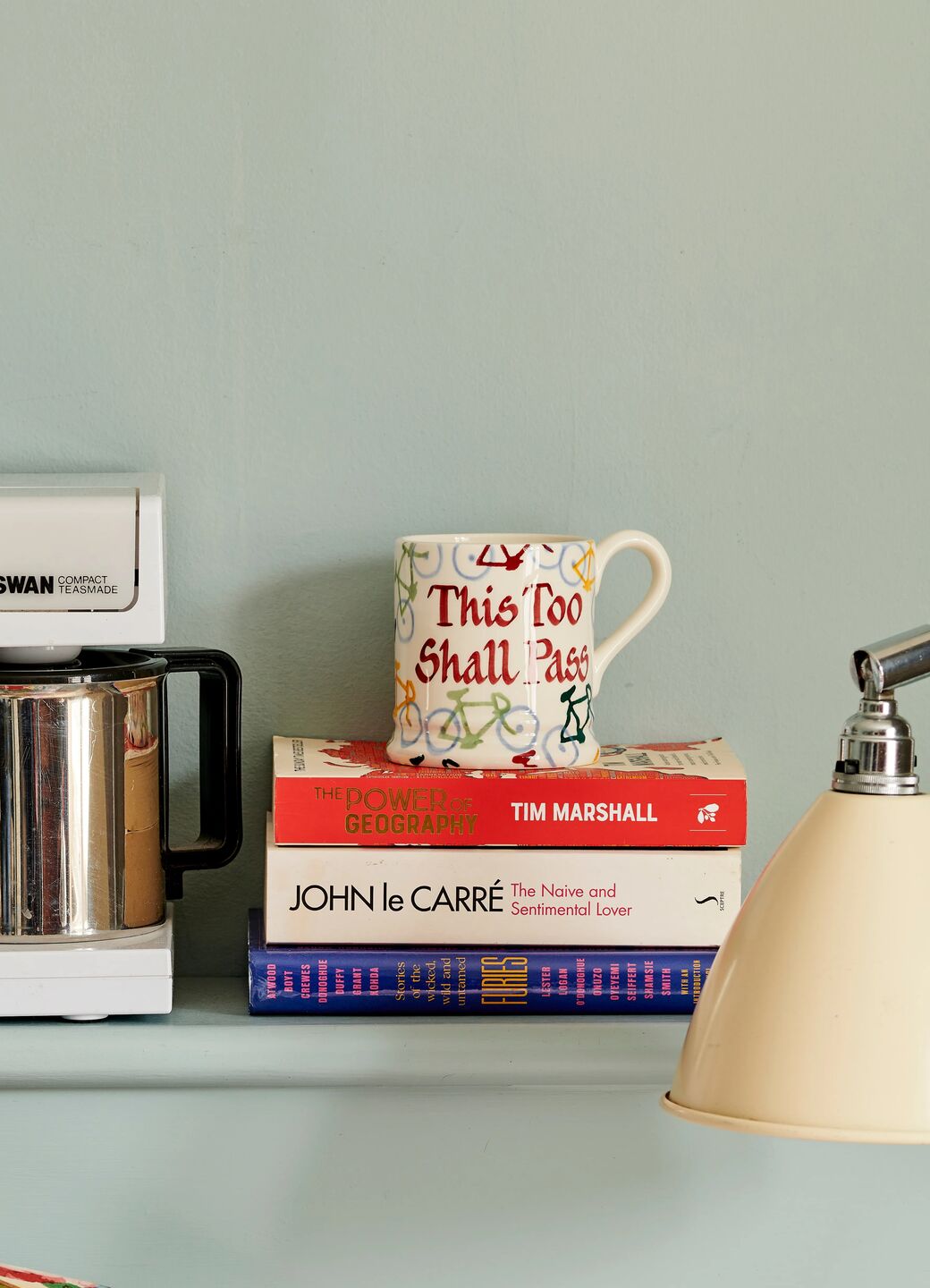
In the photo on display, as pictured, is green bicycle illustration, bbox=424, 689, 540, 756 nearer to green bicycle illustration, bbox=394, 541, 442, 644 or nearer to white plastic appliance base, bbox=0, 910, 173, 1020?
green bicycle illustration, bbox=394, 541, 442, 644

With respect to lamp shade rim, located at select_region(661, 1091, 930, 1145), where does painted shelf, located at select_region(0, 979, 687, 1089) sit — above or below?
below

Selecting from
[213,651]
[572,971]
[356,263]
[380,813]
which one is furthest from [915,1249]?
[356,263]

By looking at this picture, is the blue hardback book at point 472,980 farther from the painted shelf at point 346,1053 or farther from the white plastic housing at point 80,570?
the white plastic housing at point 80,570

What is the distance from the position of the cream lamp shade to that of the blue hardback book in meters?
0.14

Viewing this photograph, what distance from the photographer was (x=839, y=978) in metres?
0.54

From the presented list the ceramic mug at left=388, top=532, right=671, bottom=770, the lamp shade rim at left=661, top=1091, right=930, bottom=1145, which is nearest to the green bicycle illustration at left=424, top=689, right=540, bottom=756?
the ceramic mug at left=388, top=532, right=671, bottom=770

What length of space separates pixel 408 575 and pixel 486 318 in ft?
0.59

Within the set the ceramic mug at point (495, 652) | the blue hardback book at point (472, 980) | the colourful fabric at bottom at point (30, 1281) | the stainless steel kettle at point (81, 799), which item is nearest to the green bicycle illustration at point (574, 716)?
the ceramic mug at point (495, 652)

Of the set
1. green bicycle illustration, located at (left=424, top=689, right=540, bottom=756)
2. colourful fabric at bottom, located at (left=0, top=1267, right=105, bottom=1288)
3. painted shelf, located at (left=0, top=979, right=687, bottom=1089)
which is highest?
green bicycle illustration, located at (left=424, top=689, right=540, bottom=756)

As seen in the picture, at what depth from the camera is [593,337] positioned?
0.83m

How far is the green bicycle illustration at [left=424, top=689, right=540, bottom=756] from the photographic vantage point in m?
0.74

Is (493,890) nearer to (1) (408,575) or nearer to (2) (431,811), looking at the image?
(2) (431,811)

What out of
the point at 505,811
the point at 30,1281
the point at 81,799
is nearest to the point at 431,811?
the point at 505,811

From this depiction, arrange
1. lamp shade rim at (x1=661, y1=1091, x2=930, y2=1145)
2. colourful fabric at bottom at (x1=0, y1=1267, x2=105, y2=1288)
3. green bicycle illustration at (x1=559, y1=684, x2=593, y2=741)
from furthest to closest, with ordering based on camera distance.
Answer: green bicycle illustration at (x1=559, y1=684, x2=593, y2=741), colourful fabric at bottom at (x1=0, y1=1267, x2=105, y2=1288), lamp shade rim at (x1=661, y1=1091, x2=930, y2=1145)
